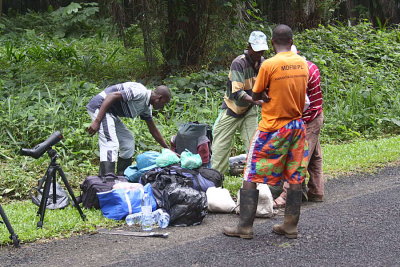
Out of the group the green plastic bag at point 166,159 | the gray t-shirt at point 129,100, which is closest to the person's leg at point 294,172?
the green plastic bag at point 166,159

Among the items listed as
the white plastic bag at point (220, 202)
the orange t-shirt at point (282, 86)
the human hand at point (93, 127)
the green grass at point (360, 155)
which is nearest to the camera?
the orange t-shirt at point (282, 86)

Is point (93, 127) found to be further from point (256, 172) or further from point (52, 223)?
point (256, 172)

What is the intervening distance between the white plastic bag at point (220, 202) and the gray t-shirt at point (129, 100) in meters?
1.59

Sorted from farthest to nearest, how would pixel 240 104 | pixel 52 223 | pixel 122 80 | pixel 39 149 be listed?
pixel 122 80
pixel 240 104
pixel 52 223
pixel 39 149

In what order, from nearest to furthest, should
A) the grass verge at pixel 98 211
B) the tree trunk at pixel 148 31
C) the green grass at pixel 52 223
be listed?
the green grass at pixel 52 223, the grass verge at pixel 98 211, the tree trunk at pixel 148 31

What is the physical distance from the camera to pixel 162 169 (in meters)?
7.45

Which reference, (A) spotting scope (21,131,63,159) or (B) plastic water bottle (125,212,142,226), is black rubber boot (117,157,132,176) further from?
(A) spotting scope (21,131,63,159)

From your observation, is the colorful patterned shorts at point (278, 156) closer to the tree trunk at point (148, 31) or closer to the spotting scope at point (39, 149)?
the spotting scope at point (39, 149)

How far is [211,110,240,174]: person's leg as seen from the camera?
826 centimetres

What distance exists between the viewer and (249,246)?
5.73 metres

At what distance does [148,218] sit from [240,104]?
2.32 m

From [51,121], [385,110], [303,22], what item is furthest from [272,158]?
[303,22]

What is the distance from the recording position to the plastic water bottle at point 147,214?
646cm

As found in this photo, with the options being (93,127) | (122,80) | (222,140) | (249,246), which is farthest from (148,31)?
(249,246)
